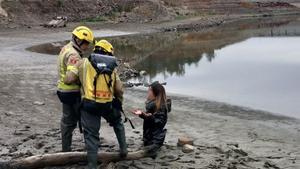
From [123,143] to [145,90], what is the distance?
26.4ft

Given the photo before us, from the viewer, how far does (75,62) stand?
7840 mm

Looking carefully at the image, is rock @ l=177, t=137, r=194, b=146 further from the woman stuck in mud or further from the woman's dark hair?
the woman's dark hair

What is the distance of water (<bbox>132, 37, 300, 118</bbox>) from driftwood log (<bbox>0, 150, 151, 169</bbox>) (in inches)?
261

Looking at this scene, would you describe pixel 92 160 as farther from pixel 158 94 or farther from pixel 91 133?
pixel 158 94

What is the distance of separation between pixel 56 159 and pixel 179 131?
141 inches

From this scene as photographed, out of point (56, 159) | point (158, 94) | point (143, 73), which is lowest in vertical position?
point (143, 73)

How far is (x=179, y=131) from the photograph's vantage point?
11.0m

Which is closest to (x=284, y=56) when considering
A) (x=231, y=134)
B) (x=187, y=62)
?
(x=187, y=62)

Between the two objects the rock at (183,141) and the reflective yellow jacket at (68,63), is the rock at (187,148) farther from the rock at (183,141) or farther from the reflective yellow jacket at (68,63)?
the reflective yellow jacket at (68,63)

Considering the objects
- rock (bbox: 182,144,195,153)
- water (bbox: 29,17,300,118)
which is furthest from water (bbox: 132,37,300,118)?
rock (bbox: 182,144,195,153)

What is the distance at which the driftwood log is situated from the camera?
25.1 ft

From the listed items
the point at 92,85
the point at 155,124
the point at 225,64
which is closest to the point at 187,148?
the point at 155,124

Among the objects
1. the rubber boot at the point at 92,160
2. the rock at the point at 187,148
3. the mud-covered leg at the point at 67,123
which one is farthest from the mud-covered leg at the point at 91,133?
the rock at the point at 187,148

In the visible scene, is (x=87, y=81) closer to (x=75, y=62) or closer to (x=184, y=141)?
(x=75, y=62)
